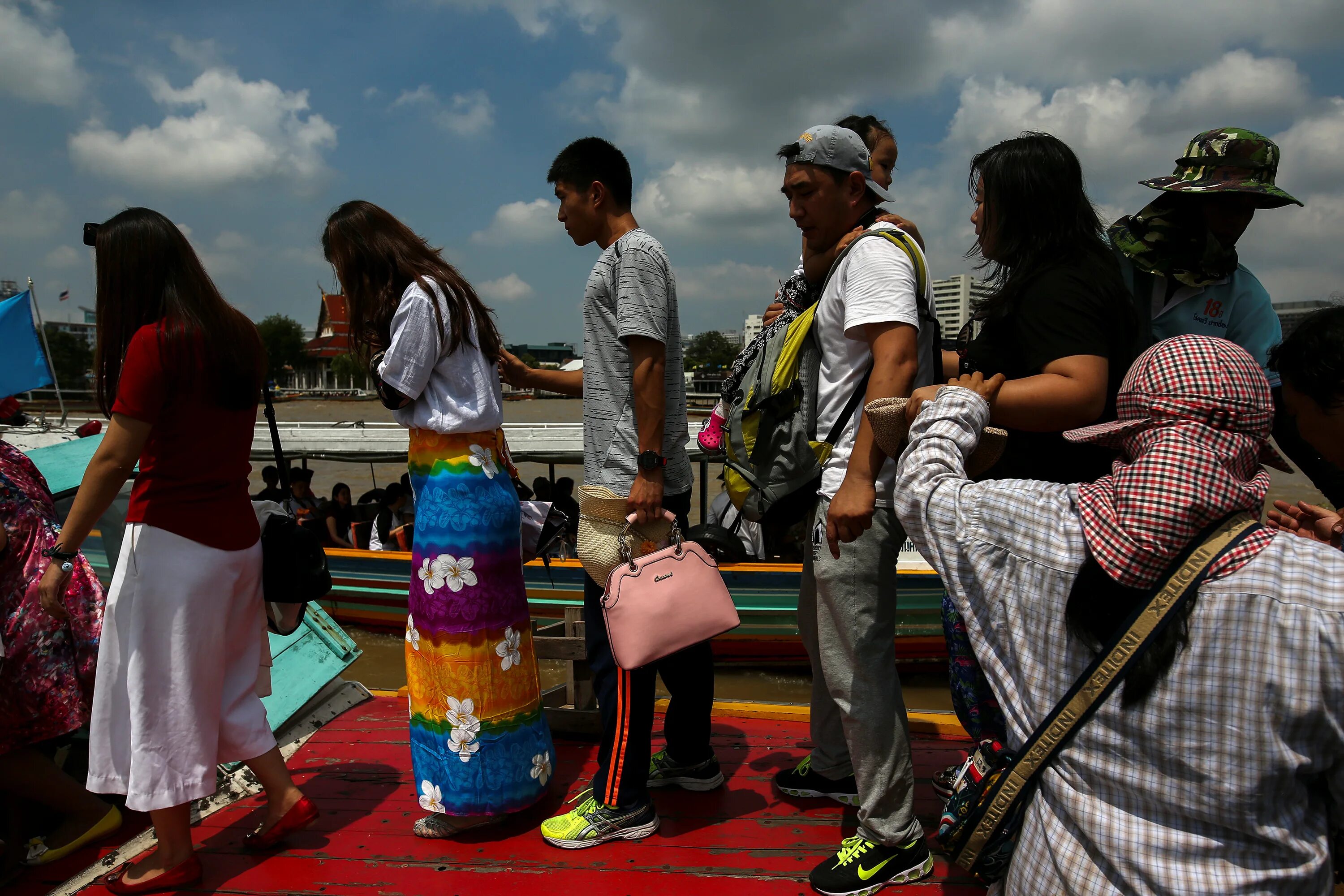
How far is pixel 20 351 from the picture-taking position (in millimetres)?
4309

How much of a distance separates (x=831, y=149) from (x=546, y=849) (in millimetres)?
2287

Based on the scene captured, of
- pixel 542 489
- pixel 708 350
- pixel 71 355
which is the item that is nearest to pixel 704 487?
pixel 542 489

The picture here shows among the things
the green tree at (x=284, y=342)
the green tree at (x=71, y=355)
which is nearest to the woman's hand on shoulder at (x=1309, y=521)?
the green tree at (x=71, y=355)

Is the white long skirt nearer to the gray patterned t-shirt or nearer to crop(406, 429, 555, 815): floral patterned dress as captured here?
crop(406, 429, 555, 815): floral patterned dress

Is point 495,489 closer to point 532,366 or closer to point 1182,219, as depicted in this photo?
point 532,366

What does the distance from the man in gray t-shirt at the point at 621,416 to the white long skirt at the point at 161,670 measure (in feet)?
3.67

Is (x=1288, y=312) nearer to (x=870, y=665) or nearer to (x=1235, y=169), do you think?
(x=1235, y=169)

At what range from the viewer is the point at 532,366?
3240 millimetres

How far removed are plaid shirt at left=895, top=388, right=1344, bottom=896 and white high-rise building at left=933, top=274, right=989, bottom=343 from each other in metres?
0.98

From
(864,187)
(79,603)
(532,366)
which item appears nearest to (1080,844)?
(864,187)

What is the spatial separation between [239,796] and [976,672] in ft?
8.62

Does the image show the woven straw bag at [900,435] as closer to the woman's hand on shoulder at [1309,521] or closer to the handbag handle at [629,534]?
the woman's hand on shoulder at [1309,521]

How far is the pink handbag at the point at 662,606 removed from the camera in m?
2.46

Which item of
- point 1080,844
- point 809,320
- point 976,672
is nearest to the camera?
point 1080,844
